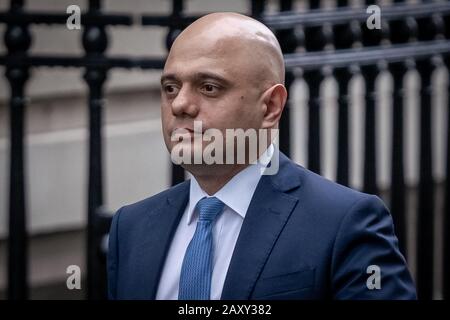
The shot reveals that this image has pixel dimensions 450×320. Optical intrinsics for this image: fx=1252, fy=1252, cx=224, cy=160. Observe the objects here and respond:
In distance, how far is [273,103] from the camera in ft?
9.84

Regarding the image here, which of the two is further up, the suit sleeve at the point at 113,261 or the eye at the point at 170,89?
the eye at the point at 170,89

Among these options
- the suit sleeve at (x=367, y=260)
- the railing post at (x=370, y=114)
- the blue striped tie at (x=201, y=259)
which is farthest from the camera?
Answer: the railing post at (x=370, y=114)

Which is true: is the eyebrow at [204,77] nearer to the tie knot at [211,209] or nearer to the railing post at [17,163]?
the tie knot at [211,209]

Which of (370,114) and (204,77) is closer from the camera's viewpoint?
(204,77)

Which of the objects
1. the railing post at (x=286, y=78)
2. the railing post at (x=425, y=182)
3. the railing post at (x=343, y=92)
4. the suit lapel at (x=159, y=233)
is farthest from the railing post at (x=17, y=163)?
the railing post at (x=425, y=182)

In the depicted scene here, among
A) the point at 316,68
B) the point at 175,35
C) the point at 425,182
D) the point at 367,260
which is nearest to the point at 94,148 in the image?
the point at 175,35

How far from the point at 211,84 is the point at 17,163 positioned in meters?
2.03

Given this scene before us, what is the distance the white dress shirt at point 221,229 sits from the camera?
305cm

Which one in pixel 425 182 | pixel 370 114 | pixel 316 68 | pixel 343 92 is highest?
pixel 316 68

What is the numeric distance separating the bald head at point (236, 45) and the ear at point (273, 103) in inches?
0.8

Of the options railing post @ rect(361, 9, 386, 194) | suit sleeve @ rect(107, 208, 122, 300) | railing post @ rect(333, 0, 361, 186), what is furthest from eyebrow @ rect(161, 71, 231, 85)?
railing post @ rect(361, 9, 386, 194)

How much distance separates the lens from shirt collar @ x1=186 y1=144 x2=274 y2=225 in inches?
120

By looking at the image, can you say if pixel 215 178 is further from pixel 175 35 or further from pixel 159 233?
pixel 175 35
